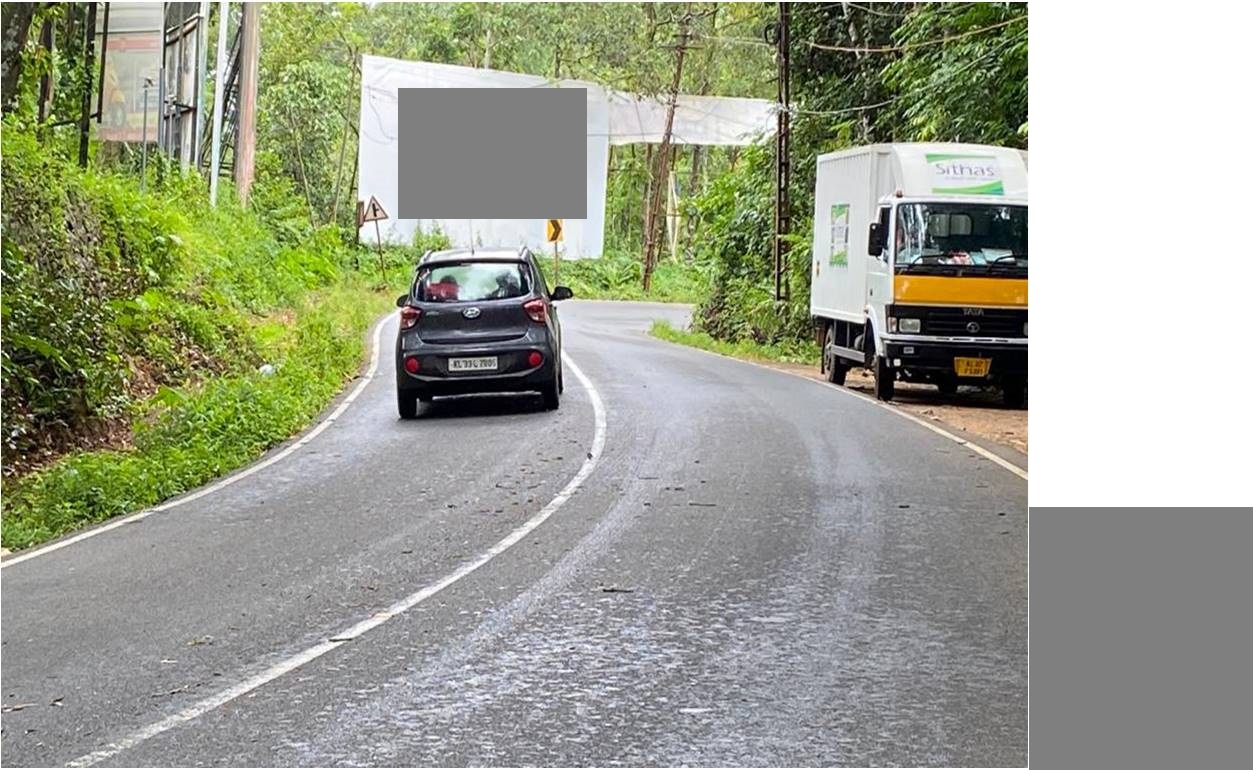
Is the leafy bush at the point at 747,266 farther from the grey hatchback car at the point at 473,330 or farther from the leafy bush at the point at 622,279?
the grey hatchback car at the point at 473,330

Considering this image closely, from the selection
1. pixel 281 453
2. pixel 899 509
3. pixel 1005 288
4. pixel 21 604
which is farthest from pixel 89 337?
pixel 1005 288

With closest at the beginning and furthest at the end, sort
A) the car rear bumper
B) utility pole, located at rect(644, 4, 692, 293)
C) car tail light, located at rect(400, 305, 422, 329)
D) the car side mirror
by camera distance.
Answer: the car rear bumper → car tail light, located at rect(400, 305, 422, 329) → the car side mirror → utility pole, located at rect(644, 4, 692, 293)

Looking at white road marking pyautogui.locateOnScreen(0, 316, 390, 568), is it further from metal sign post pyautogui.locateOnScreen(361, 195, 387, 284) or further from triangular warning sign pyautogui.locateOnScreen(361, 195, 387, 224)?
metal sign post pyautogui.locateOnScreen(361, 195, 387, 284)

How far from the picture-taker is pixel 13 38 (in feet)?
54.5

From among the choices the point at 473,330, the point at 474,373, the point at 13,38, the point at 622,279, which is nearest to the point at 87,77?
the point at 13,38

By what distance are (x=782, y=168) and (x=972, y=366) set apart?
427 inches

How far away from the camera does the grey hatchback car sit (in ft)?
54.1

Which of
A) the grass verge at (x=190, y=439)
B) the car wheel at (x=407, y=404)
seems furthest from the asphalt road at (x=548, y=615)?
the car wheel at (x=407, y=404)

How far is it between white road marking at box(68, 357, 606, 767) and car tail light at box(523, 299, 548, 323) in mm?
3895

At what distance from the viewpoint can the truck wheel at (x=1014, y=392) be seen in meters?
19.2

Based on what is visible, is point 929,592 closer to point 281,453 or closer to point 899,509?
point 899,509

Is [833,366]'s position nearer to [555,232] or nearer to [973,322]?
[973,322]

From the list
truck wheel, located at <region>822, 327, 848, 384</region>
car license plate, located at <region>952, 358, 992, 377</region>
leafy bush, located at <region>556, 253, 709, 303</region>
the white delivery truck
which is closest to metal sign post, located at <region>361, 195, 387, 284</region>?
leafy bush, located at <region>556, 253, 709, 303</region>

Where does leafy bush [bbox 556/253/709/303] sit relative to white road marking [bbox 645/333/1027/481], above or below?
above
